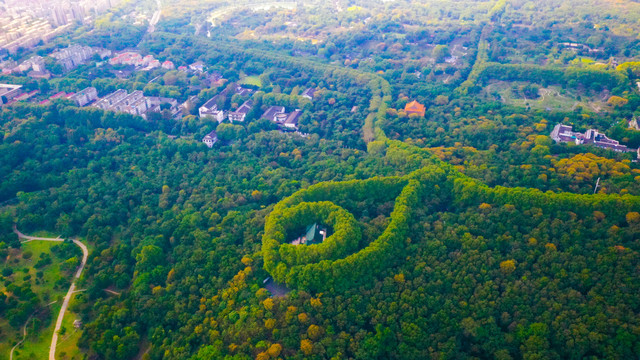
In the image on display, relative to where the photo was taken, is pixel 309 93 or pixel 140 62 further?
pixel 140 62

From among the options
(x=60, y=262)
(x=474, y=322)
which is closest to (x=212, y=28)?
(x=60, y=262)

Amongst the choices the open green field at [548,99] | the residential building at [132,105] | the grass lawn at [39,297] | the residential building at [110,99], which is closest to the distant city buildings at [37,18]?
the residential building at [110,99]

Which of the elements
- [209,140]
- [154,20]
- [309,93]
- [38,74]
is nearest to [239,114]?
[209,140]

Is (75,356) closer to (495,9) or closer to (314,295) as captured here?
(314,295)

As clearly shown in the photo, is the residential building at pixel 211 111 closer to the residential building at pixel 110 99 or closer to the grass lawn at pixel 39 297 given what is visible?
the residential building at pixel 110 99

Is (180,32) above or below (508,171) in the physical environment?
above

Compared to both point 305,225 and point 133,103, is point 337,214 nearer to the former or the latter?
point 305,225
